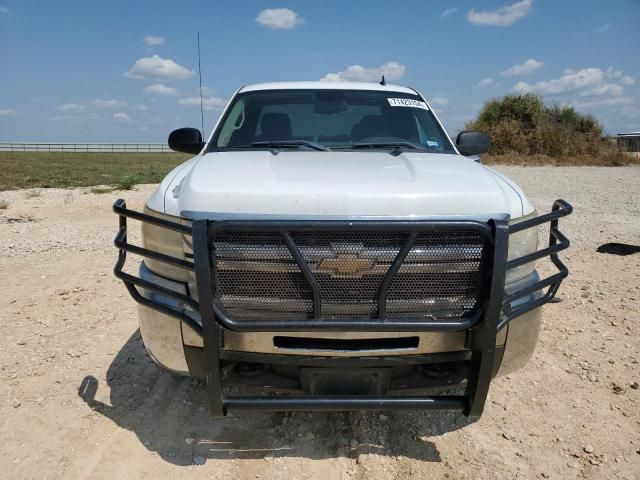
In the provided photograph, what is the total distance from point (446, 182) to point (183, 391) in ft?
6.93

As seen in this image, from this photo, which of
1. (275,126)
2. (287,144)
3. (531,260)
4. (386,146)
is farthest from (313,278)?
(275,126)

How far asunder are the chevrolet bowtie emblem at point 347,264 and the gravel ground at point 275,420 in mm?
1091

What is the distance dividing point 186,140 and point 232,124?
0.40 meters

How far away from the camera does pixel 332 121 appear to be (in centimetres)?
Answer: 411

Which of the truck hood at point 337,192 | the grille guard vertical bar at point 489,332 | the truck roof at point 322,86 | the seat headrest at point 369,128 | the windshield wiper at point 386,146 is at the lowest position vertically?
the grille guard vertical bar at point 489,332

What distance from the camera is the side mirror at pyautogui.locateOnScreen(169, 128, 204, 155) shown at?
13.4ft

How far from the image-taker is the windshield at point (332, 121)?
12.4 feet

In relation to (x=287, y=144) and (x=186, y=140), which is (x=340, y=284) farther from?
(x=186, y=140)

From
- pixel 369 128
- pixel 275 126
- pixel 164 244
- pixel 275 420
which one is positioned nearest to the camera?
Result: pixel 164 244

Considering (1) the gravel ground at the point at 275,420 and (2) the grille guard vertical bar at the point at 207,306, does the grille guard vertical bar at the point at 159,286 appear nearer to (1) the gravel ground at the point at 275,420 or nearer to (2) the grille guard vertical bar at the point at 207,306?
(2) the grille guard vertical bar at the point at 207,306

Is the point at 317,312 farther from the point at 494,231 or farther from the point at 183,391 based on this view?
the point at 183,391

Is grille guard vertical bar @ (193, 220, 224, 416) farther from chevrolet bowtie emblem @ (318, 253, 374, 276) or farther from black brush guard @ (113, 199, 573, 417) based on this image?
chevrolet bowtie emblem @ (318, 253, 374, 276)

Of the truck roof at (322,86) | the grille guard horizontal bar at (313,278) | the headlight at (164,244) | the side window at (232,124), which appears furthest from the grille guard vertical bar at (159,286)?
the truck roof at (322,86)

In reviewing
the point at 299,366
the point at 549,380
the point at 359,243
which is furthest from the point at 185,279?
the point at 549,380
